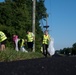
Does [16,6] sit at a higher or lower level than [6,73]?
higher

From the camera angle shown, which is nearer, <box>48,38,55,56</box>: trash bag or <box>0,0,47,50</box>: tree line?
<box>48,38,55,56</box>: trash bag

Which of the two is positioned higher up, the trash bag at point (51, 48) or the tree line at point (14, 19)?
the tree line at point (14, 19)

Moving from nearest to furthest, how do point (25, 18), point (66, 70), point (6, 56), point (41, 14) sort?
point (66, 70), point (6, 56), point (25, 18), point (41, 14)

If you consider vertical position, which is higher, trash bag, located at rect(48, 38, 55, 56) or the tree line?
the tree line

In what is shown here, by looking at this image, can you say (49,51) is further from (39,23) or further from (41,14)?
(41,14)

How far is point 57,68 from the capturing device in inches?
408

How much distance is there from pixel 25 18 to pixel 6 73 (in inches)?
1540

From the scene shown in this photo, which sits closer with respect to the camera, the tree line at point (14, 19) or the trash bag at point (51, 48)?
the trash bag at point (51, 48)

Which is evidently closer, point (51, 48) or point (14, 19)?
point (51, 48)

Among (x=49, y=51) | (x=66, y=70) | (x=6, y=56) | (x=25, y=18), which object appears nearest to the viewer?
(x=66, y=70)

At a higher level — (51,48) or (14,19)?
(14,19)

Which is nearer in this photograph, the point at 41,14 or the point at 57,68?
the point at 57,68

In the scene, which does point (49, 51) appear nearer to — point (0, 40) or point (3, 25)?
point (0, 40)

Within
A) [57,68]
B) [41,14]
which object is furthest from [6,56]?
[41,14]
